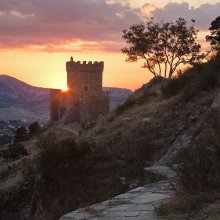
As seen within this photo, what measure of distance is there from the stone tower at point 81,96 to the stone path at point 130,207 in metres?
53.2

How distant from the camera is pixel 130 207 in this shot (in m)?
7.66

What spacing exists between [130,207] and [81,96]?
2293 inches

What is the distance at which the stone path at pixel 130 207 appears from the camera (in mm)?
7221

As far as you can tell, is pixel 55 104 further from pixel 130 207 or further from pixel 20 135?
pixel 130 207

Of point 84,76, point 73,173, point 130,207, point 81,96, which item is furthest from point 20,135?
point 130,207

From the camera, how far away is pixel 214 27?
38656 mm

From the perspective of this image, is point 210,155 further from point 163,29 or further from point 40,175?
point 163,29

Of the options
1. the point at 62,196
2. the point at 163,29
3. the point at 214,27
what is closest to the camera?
the point at 62,196

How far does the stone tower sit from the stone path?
53244 millimetres

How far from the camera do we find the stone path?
7.22 metres

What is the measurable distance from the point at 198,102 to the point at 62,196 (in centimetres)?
694

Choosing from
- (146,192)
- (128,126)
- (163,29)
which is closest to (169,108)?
(128,126)

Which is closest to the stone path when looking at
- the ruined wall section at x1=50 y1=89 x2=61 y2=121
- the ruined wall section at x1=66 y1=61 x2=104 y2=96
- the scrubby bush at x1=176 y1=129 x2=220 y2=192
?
the scrubby bush at x1=176 y1=129 x2=220 y2=192

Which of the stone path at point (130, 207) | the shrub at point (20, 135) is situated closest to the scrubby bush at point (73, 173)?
the stone path at point (130, 207)
